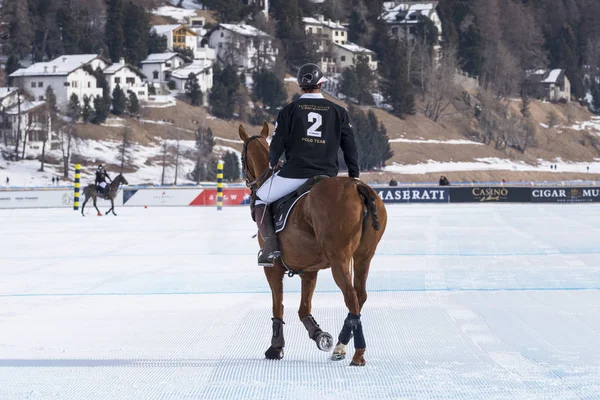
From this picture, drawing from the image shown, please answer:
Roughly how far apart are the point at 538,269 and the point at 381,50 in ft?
390

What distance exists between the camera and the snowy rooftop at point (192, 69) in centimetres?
10388

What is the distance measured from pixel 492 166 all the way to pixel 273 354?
93.4 meters

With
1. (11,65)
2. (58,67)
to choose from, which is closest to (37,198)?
(58,67)

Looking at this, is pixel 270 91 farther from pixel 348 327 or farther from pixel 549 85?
pixel 348 327

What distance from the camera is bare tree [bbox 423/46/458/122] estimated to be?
4439 inches

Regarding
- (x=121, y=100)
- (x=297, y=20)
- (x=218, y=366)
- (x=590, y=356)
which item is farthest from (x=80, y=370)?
(x=297, y=20)

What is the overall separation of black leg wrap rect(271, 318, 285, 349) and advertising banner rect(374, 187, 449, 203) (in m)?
36.8

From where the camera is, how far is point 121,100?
295ft

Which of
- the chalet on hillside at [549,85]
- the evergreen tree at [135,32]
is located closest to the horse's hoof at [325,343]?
the evergreen tree at [135,32]

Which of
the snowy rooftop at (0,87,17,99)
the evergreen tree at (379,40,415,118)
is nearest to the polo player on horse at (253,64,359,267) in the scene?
the snowy rooftop at (0,87,17,99)

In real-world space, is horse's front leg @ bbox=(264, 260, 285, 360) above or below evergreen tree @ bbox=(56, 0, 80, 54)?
below

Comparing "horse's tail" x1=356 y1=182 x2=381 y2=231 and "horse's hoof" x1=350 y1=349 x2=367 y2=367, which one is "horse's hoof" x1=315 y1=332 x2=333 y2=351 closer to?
"horse's hoof" x1=350 y1=349 x2=367 y2=367

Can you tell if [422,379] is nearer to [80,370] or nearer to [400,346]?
[400,346]

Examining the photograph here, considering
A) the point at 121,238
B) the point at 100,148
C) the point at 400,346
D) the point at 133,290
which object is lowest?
the point at 100,148
